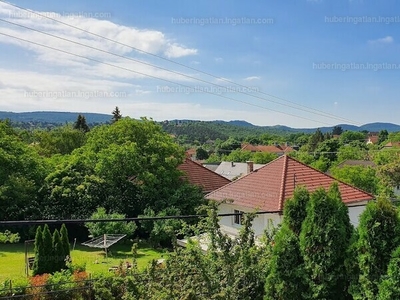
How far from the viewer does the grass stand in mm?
16775

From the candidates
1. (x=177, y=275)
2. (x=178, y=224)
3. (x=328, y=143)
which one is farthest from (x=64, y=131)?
(x=328, y=143)

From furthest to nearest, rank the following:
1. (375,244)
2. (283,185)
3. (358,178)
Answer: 1. (358,178)
2. (283,185)
3. (375,244)

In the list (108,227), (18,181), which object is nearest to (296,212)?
(108,227)

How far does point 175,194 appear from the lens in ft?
72.9

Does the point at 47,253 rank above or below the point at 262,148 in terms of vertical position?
below

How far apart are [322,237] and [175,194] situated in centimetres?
1557

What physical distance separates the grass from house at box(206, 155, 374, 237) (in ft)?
13.8

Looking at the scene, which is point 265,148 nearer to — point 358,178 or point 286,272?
point 358,178

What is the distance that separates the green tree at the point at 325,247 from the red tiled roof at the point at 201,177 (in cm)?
1739

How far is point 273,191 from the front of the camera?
17719mm

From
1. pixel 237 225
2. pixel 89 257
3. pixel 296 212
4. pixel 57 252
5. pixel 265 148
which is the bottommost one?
pixel 89 257

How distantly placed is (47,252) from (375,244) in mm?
11987

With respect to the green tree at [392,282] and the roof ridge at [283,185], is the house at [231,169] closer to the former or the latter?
the roof ridge at [283,185]

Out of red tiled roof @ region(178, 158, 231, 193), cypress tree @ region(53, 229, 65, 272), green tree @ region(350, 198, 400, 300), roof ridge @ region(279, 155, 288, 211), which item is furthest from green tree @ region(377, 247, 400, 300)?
red tiled roof @ region(178, 158, 231, 193)
